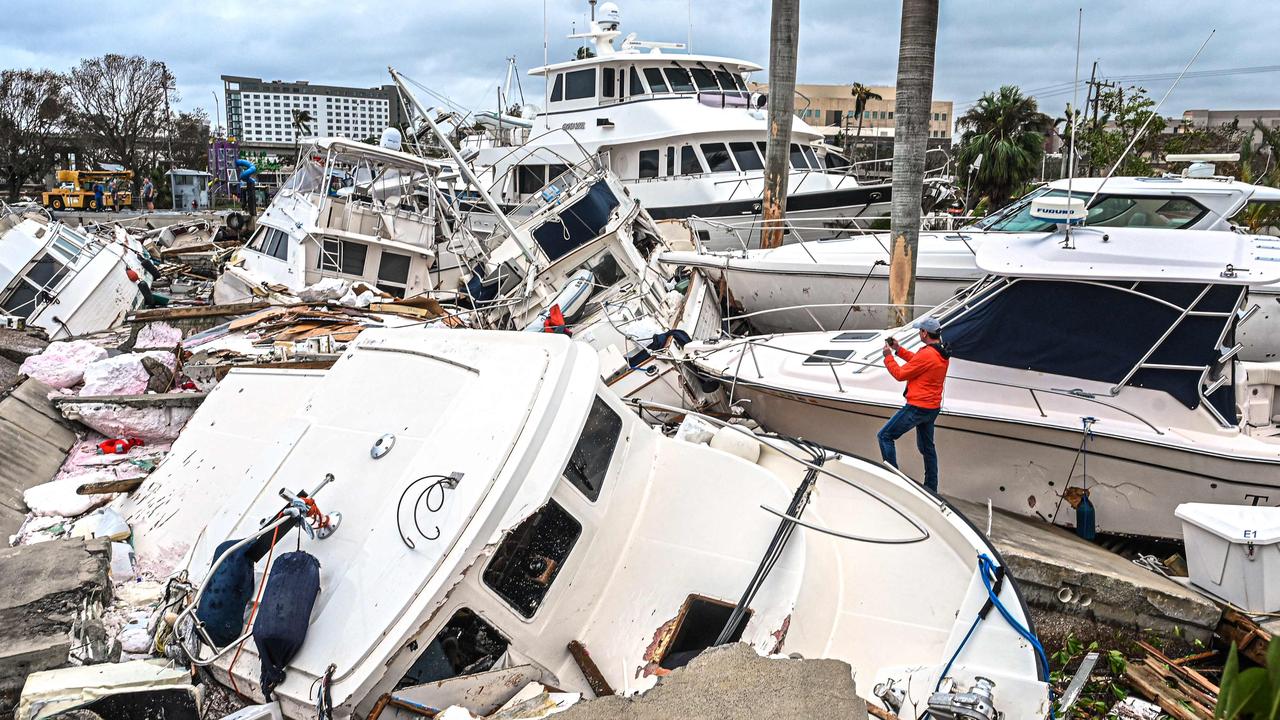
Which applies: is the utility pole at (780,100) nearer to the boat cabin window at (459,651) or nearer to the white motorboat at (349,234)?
the white motorboat at (349,234)

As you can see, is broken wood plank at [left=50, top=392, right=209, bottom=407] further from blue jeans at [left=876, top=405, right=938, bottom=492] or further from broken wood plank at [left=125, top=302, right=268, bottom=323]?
blue jeans at [left=876, top=405, right=938, bottom=492]

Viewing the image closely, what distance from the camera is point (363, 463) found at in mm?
3988

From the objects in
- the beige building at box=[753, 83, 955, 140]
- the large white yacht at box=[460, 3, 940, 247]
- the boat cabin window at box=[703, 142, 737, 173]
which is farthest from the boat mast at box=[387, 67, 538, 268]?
the beige building at box=[753, 83, 955, 140]

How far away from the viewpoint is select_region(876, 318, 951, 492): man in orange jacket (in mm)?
6180

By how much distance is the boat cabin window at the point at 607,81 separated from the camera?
58.4 feet

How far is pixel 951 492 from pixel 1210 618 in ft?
6.55

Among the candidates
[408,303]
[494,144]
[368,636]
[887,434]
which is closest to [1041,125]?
[494,144]

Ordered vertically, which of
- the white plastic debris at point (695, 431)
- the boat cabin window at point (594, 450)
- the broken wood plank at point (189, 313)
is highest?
the boat cabin window at point (594, 450)

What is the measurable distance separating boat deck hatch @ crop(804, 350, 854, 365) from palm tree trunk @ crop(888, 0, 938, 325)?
850 millimetres

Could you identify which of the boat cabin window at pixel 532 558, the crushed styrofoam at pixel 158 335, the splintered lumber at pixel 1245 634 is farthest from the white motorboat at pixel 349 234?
the splintered lumber at pixel 1245 634

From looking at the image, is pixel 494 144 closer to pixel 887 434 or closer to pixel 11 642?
pixel 887 434

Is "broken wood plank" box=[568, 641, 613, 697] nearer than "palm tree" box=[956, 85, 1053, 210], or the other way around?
"broken wood plank" box=[568, 641, 613, 697]

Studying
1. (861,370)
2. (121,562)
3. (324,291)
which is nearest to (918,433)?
(861,370)

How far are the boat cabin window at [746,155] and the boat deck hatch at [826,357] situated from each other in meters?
9.78
